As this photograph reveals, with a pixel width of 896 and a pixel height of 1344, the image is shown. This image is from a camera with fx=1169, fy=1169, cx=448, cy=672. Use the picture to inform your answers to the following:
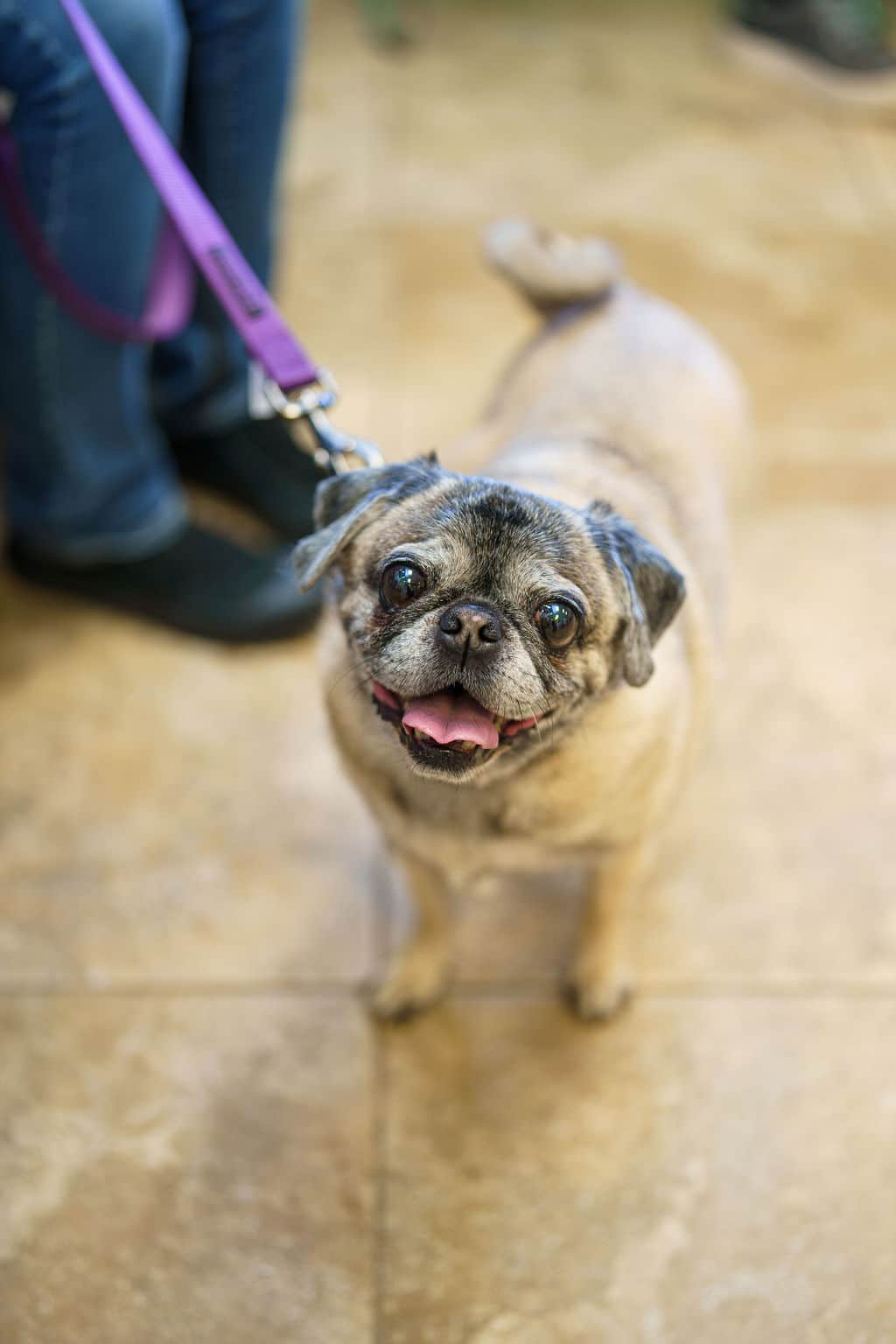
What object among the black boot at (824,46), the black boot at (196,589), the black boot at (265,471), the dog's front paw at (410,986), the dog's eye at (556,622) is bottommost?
the dog's front paw at (410,986)

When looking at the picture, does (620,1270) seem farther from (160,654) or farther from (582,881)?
(160,654)

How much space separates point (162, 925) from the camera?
1.82 meters

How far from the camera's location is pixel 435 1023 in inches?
67.9

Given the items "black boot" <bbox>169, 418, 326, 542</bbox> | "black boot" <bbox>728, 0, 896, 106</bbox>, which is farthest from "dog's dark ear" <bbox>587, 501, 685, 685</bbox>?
"black boot" <bbox>728, 0, 896, 106</bbox>

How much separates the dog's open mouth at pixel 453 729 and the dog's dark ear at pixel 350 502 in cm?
19

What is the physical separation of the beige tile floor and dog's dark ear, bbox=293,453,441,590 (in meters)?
0.75

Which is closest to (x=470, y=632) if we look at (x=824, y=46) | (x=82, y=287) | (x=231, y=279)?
(x=231, y=279)

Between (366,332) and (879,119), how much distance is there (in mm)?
1949

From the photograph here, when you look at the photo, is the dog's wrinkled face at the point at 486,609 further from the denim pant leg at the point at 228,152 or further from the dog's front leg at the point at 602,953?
the denim pant leg at the point at 228,152

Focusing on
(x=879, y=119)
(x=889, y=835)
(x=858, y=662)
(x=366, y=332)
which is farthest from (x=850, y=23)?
(x=889, y=835)

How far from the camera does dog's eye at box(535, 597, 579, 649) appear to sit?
1.20 metres

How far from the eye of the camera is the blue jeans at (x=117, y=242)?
1.72m

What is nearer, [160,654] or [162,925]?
[162,925]

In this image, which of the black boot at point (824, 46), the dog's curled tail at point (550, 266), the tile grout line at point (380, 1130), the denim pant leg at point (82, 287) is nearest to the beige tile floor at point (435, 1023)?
the tile grout line at point (380, 1130)
